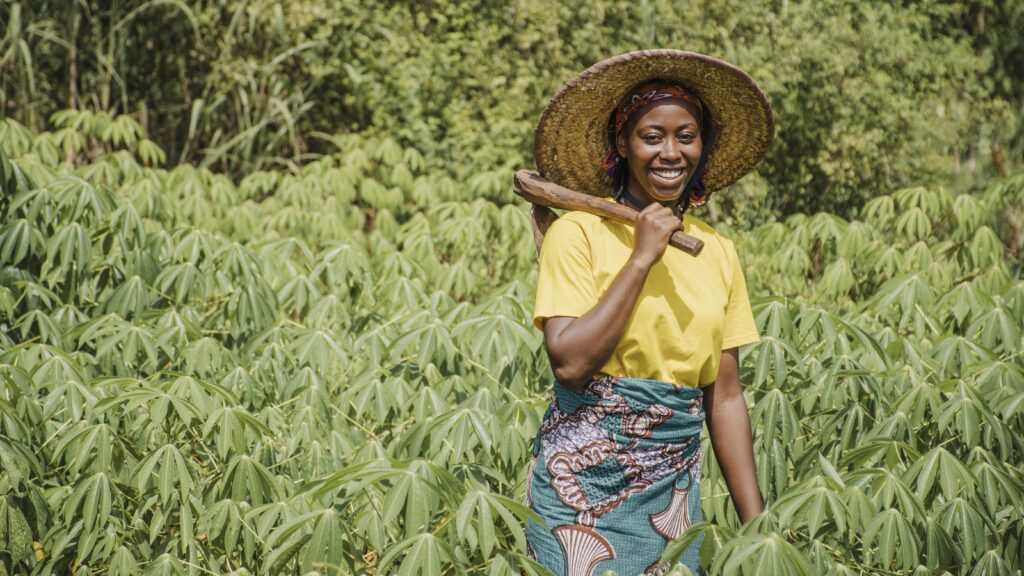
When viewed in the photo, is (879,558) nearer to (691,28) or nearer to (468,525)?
(468,525)

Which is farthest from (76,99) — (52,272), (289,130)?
(52,272)

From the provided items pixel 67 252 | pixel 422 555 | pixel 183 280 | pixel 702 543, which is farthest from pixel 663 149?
pixel 67 252

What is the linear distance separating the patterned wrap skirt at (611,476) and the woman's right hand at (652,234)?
0.20 meters

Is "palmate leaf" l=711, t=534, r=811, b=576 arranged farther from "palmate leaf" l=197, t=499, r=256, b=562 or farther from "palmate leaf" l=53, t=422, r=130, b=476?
"palmate leaf" l=53, t=422, r=130, b=476

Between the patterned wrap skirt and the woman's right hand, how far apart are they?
20cm

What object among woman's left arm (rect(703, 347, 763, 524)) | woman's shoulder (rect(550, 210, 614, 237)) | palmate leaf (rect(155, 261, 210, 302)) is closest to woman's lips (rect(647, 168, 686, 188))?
woman's shoulder (rect(550, 210, 614, 237))

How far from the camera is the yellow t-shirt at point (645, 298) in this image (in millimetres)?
1683

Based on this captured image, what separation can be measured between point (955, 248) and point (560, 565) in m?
2.76

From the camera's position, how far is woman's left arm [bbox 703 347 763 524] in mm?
1845

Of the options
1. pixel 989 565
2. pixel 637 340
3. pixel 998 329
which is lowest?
pixel 989 565

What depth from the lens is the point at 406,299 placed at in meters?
3.36

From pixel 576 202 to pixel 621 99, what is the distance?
0.70ft

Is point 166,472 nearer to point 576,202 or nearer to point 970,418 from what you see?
point 576,202

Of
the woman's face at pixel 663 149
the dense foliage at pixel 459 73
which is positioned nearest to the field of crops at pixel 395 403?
the woman's face at pixel 663 149
